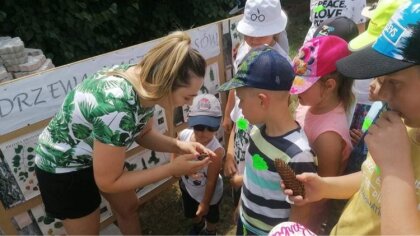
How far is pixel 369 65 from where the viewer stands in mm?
973

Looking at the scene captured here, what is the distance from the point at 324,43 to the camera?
176cm

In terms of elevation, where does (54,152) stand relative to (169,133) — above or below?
above

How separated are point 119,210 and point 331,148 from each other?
5.04 feet

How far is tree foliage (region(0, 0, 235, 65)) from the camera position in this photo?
3.20 metres

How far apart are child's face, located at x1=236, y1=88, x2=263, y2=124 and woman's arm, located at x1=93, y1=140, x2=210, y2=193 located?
0.42 meters

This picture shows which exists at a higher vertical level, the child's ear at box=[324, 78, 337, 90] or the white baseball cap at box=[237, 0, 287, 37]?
the white baseball cap at box=[237, 0, 287, 37]

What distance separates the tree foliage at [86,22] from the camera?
10.5 feet

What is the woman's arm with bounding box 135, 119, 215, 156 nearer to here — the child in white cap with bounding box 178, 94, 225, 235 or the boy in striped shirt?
the child in white cap with bounding box 178, 94, 225, 235

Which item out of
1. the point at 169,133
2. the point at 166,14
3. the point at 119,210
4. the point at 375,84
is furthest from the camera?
the point at 166,14

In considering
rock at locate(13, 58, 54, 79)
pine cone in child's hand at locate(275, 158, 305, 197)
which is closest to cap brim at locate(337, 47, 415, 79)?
pine cone in child's hand at locate(275, 158, 305, 197)

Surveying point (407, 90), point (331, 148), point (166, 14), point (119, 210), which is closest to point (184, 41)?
point (331, 148)

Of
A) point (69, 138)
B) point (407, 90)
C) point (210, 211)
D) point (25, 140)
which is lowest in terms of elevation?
point (210, 211)

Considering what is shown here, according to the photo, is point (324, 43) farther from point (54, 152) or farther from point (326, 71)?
point (54, 152)

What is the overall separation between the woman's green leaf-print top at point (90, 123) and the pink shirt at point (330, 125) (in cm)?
85
